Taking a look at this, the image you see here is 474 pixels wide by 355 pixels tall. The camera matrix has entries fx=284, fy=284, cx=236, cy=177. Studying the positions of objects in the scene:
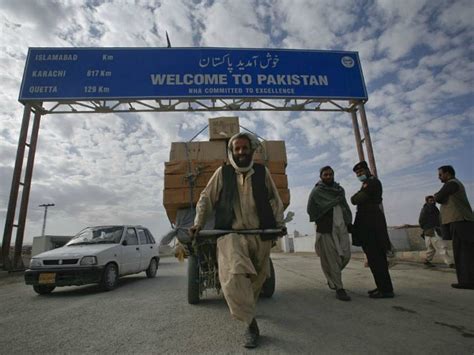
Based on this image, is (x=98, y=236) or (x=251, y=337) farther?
(x=98, y=236)

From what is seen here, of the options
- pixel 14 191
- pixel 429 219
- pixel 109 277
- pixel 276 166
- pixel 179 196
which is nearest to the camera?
pixel 179 196

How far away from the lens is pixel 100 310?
12.6ft

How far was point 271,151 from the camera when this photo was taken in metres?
4.43

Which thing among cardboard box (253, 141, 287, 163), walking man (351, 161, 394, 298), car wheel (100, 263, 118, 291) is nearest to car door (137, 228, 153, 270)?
car wheel (100, 263, 118, 291)

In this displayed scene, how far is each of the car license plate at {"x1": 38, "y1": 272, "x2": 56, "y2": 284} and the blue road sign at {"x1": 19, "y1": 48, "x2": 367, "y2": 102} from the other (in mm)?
5229

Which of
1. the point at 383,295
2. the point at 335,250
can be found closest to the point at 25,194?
the point at 335,250

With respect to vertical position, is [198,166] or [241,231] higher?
[198,166]

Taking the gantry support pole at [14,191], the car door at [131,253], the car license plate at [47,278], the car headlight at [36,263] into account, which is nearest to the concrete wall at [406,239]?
the car door at [131,253]

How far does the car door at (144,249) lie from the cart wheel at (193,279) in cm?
403

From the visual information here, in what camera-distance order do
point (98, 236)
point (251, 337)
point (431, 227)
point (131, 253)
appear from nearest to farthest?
point (251, 337)
point (98, 236)
point (131, 253)
point (431, 227)

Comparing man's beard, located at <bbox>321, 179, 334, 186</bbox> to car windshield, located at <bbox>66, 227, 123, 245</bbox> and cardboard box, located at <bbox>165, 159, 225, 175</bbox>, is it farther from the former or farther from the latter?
car windshield, located at <bbox>66, 227, 123, 245</bbox>

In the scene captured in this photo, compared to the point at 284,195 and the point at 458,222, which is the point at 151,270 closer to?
the point at 284,195

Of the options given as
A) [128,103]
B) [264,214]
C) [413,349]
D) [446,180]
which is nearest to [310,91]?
[446,180]

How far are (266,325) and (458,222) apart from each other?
3647 millimetres
